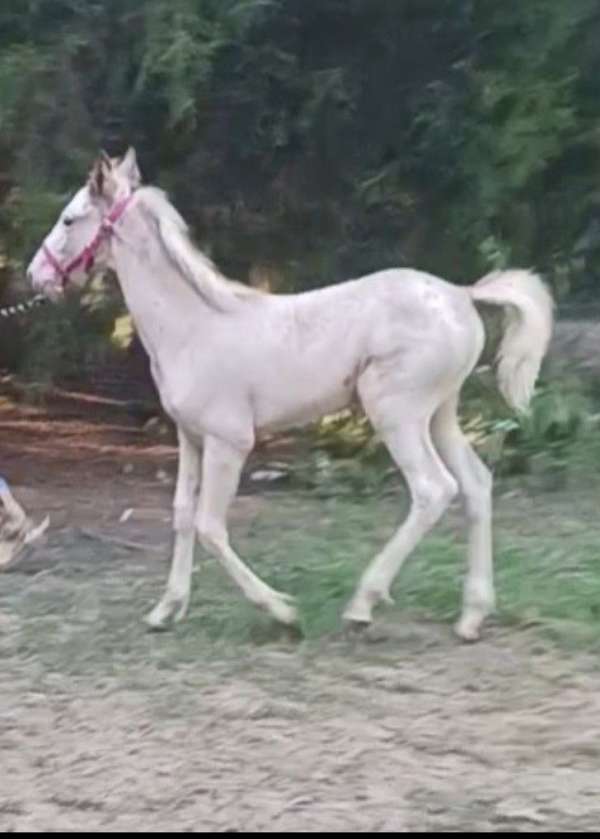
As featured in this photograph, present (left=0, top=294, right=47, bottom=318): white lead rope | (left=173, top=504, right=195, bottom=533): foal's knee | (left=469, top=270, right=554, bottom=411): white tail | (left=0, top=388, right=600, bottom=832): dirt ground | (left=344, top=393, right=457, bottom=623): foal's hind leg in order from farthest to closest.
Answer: (left=0, top=294, right=47, bottom=318): white lead rope
(left=173, top=504, right=195, bottom=533): foal's knee
(left=469, top=270, right=554, bottom=411): white tail
(left=344, top=393, right=457, bottom=623): foal's hind leg
(left=0, top=388, right=600, bottom=832): dirt ground

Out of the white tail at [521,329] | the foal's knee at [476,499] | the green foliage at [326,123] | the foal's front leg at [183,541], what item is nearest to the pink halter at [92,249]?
the foal's front leg at [183,541]

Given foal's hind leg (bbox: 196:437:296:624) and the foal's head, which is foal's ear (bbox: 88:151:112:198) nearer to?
the foal's head

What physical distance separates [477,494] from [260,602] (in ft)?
2.91

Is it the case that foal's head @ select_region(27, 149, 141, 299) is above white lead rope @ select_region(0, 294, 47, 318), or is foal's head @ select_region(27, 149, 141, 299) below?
above

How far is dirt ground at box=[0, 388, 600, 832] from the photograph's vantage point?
17.5 ft

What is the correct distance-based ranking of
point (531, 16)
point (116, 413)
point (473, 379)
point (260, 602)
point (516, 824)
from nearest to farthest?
1. point (516, 824)
2. point (260, 602)
3. point (531, 16)
4. point (473, 379)
5. point (116, 413)

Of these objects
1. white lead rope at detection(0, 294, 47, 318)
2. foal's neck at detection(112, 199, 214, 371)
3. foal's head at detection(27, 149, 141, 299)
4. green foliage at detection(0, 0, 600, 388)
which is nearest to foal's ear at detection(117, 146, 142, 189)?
foal's head at detection(27, 149, 141, 299)

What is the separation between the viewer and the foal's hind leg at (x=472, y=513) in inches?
283

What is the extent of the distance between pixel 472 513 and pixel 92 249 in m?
1.72

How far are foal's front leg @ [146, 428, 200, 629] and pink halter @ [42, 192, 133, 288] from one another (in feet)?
2.41

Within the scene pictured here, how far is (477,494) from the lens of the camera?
7371 millimetres

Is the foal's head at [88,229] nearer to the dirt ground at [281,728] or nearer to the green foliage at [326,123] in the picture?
the dirt ground at [281,728]

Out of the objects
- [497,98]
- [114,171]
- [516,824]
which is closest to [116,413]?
[497,98]

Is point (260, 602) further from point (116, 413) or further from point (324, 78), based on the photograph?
point (116, 413)
